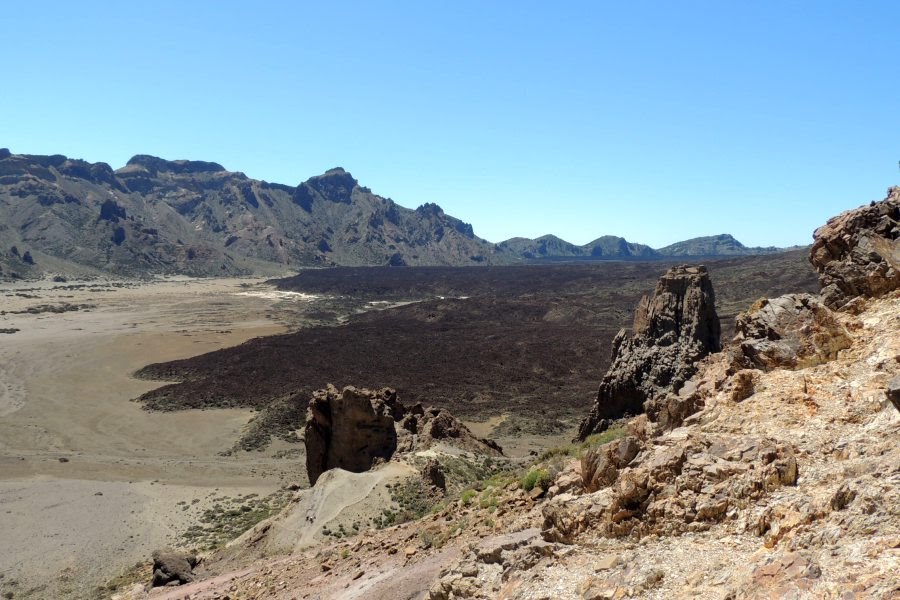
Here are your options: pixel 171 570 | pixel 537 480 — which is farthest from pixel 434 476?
pixel 537 480

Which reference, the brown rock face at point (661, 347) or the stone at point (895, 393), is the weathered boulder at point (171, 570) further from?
the stone at point (895, 393)

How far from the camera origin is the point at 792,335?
35.3 ft

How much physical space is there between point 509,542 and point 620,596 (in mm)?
2620

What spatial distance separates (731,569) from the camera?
632 centimetres

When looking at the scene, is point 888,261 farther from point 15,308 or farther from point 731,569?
point 15,308

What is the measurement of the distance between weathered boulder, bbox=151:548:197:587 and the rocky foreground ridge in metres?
4.77

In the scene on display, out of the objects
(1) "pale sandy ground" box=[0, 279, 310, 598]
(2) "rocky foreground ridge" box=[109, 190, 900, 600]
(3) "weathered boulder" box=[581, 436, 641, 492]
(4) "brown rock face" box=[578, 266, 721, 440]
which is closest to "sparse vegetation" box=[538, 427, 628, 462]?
(2) "rocky foreground ridge" box=[109, 190, 900, 600]

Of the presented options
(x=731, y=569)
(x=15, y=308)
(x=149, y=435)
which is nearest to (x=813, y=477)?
(x=731, y=569)

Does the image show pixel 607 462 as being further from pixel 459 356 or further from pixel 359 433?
pixel 459 356

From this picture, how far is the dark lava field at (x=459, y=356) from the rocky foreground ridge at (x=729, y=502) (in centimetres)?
2883

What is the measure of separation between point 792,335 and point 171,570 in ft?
55.9

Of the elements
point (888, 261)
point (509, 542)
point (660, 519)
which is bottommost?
point (509, 542)

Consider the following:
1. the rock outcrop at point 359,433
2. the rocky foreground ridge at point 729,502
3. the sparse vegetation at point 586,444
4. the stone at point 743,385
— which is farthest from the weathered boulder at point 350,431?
the stone at point 743,385

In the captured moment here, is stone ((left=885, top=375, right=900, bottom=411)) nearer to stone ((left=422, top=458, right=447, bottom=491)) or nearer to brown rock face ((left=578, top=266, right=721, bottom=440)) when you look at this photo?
brown rock face ((left=578, top=266, right=721, bottom=440))
